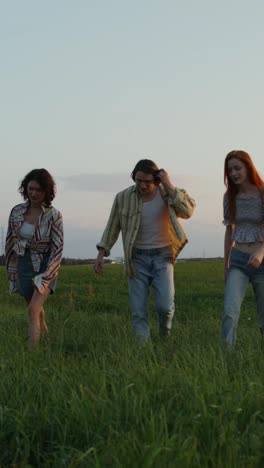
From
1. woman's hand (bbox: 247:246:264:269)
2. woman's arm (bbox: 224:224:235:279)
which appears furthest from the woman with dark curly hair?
woman's hand (bbox: 247:246:264:269)

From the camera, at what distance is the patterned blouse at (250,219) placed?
22.7 feet

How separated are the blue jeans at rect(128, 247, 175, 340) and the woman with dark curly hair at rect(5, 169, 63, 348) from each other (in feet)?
2.65

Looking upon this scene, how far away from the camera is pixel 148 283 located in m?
7.74

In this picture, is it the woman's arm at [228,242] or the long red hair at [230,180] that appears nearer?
the long red hair at [230,180]

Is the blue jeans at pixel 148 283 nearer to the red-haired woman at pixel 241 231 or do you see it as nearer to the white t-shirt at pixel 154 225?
the white t-shirt at pixel 154 225

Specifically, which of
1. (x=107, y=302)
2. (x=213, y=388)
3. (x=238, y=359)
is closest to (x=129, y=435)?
(x=213, y=388)

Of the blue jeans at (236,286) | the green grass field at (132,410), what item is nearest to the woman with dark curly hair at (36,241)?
the green grass field at (132,410)

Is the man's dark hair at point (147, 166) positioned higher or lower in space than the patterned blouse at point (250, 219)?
higher

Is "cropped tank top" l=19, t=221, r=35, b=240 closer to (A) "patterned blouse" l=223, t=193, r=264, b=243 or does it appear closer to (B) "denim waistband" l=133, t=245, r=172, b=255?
(B) "denim waistband" l=133, t=245, r=172, b=255

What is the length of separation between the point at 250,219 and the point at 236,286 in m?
0.61

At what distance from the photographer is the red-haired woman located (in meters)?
6.86

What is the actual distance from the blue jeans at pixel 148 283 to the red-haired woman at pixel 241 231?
2.16 ft

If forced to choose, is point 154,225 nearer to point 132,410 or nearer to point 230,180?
point 230,180

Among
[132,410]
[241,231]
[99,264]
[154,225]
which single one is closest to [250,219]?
[241,231]
